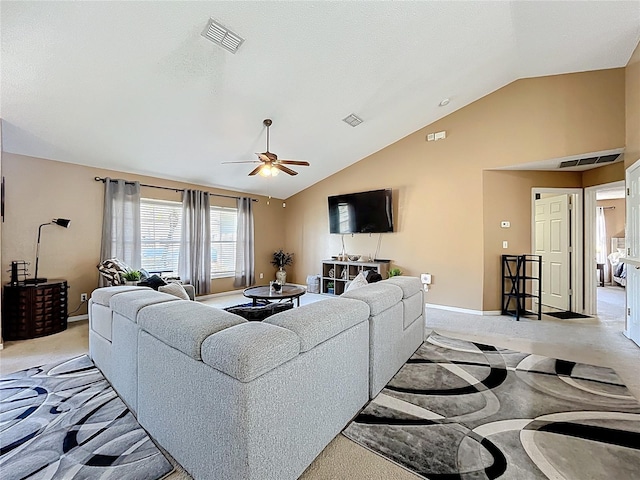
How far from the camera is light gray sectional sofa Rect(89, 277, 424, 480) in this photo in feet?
3.80

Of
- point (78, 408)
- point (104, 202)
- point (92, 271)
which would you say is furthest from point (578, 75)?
point (92, 271)

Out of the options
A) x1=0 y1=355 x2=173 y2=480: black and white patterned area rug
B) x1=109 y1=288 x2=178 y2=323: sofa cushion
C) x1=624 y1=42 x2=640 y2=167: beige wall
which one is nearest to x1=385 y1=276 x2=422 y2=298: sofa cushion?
x1=109 y1=288 x2=178 y2=323: sofa cushion

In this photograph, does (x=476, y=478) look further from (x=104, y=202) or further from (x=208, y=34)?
(x=104, y=202)

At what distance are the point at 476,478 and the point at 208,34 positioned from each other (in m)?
3.81

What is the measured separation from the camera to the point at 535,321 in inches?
166

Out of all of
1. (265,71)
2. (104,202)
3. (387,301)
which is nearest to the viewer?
(387,301)

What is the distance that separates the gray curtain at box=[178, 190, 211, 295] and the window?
5.3 inches

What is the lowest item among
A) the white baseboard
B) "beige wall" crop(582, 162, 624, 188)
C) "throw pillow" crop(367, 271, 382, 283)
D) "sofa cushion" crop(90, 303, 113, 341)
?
the white baseboard

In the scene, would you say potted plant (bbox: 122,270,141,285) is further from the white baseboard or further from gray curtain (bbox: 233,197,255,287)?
the white baseboard

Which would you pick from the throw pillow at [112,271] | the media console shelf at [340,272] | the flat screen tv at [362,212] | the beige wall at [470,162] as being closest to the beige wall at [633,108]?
the beige wall at [470,162]

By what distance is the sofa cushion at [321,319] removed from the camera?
1.44 metres

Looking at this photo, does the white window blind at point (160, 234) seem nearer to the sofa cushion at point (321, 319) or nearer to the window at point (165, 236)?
→ the window at point (165, 236)

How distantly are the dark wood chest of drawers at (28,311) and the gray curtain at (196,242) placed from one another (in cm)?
207

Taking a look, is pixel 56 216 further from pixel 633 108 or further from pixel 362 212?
pixel 633 108
